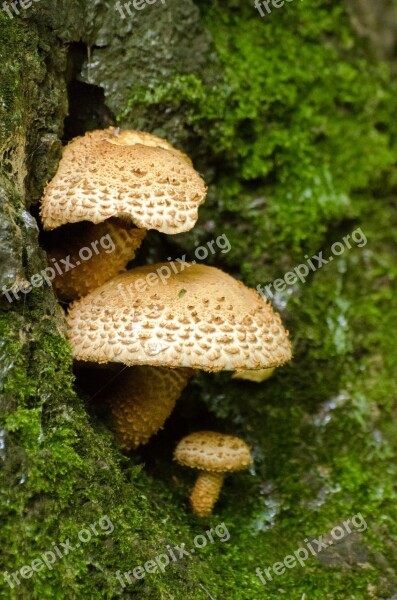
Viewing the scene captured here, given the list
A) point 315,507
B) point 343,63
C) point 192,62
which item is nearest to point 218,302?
point 315,507

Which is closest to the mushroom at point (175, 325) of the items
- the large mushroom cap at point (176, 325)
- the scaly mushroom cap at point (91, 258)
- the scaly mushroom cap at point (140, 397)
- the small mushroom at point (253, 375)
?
the large mushroom cap at point (176, 325)

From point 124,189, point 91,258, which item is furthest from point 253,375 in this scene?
point 124,189

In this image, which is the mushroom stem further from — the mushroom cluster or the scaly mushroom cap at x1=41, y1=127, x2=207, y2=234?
the scaly mushroom cap at x1=41, y1=127, x2=207, y2=234

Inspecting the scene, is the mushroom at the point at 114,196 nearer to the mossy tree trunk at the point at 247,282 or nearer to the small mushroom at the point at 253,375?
the mossy tree trunk at the point at 247,282

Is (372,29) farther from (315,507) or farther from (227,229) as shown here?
(315,507)

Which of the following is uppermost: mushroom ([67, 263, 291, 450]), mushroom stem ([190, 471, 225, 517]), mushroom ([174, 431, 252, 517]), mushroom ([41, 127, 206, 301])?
mushroom ([41, 127, 206, 301])

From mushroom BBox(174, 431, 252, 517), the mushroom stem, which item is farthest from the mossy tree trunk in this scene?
mushroom BBox(174, 431, 252, 517)
